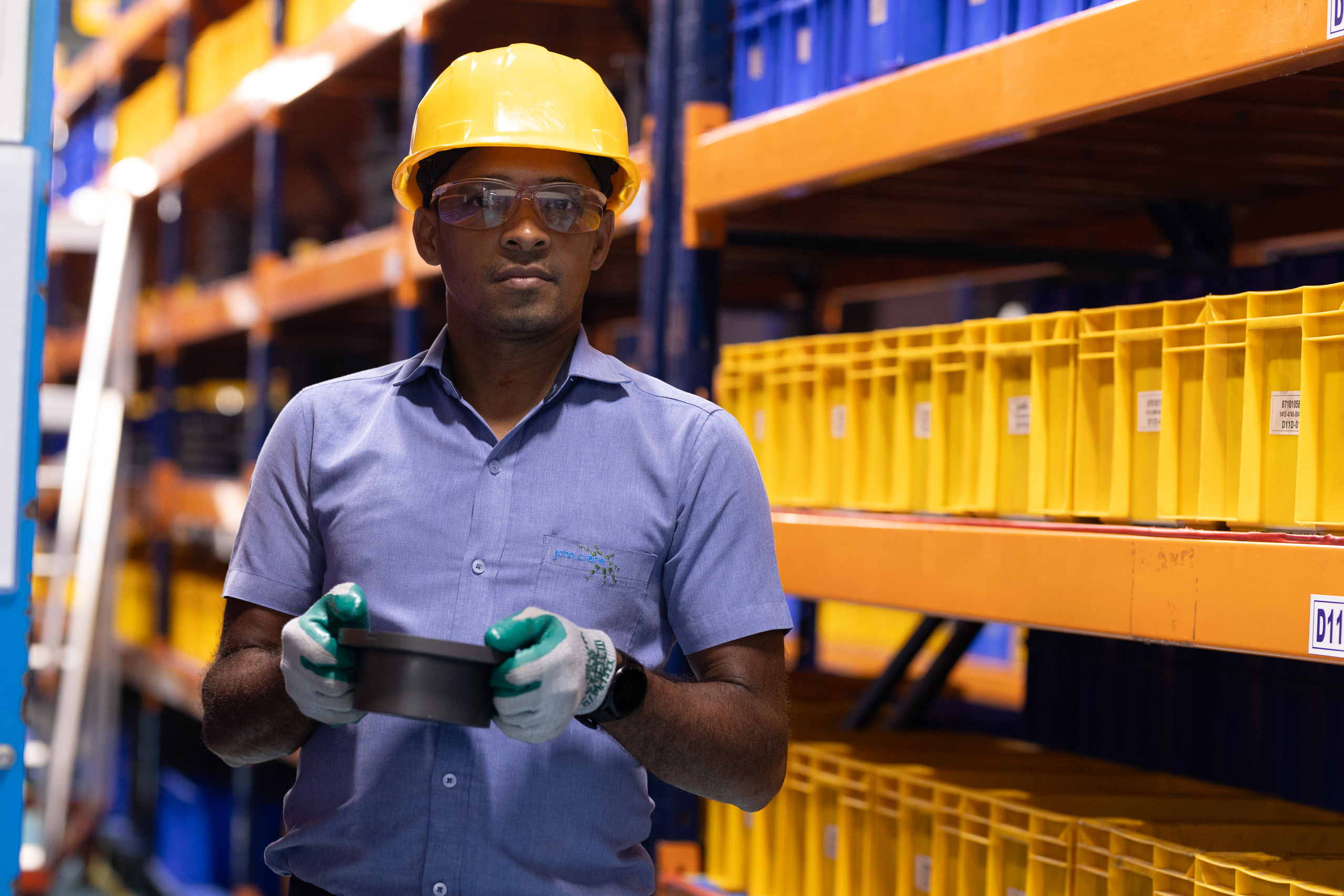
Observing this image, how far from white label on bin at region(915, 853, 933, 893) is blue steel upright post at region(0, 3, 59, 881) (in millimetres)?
1459

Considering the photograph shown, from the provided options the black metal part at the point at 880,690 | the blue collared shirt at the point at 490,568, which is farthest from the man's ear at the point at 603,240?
the black metal part at the point at 880,690

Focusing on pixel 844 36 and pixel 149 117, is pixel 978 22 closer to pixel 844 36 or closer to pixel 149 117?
pixel 844 36

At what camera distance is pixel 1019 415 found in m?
2.31

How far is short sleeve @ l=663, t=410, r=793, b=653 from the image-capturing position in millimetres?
1728

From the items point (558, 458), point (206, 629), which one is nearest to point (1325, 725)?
point (558, 458)

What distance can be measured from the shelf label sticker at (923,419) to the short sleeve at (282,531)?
112 centimetres

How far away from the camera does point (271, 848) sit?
1.75 meters

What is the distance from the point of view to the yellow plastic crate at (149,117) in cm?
700

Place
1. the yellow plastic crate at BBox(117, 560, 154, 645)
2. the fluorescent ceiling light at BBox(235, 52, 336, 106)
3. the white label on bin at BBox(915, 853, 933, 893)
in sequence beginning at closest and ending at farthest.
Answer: the white label on bin at BBox(915, 853, 933, 893) → the fluorescent ceiling light at BBox(235, 52, 336, 106) → the yellow plastic crate at BBox(117, 560, 154, 645)

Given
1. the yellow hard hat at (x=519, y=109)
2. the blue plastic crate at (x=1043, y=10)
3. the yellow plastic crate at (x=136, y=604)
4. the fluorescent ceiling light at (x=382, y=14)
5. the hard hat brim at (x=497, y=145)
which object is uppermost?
the fluorescent ceiling light at (x=382, y=14)

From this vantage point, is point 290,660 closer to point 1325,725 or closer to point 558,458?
point 558,458

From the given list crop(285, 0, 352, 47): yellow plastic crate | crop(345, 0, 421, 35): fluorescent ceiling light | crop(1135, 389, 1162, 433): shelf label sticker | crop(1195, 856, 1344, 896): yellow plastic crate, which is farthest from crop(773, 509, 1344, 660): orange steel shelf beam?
crop(285, 0, 352, 47): yellow plastic crate

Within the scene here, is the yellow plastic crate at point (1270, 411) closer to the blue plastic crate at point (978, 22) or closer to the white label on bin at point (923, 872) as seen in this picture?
the blue plastic crate at point (978, 22)

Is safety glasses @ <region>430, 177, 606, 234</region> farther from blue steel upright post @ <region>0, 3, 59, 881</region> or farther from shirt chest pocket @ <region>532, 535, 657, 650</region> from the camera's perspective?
blue steel upright post @ <region>0, 3, 59, 881</region>
